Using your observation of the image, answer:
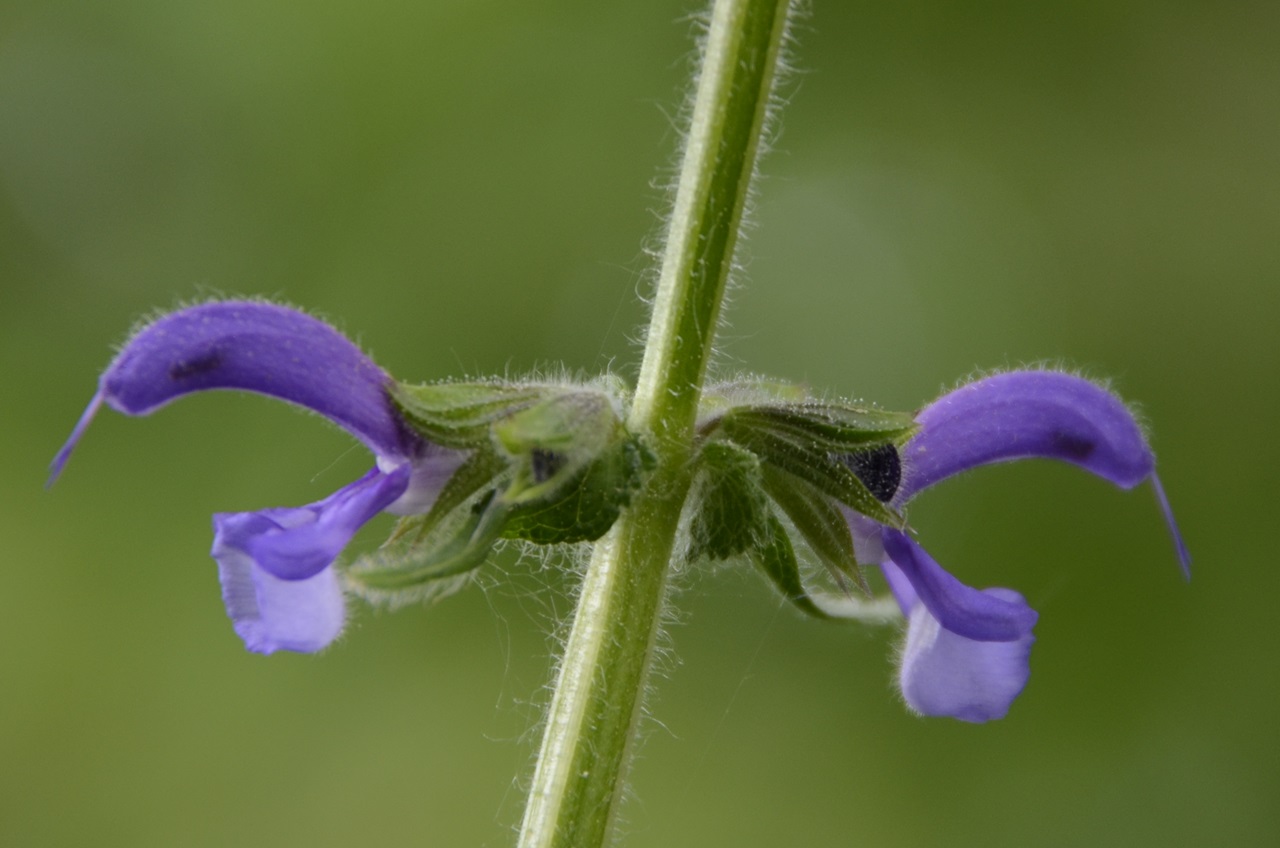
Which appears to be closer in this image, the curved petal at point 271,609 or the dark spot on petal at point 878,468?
the curved petal at point 271,609

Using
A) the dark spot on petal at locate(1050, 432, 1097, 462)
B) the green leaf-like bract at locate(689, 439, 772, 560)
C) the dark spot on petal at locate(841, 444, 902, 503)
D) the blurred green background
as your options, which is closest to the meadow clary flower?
the green leaf-like bract at locate(689, 439, 772, 560)

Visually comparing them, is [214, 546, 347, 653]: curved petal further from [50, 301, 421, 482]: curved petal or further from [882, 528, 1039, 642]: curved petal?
[882, 528, 1039, 642]: curved petal

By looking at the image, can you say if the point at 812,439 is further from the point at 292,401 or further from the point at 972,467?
the point at 292,401

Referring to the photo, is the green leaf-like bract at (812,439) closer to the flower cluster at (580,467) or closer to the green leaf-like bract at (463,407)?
the flower cluster at (580,467)

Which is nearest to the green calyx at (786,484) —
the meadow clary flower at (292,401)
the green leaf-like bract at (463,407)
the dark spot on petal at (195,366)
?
the green leaf-like bract at (463,407)

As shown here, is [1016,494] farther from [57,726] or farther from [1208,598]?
[57,726]
